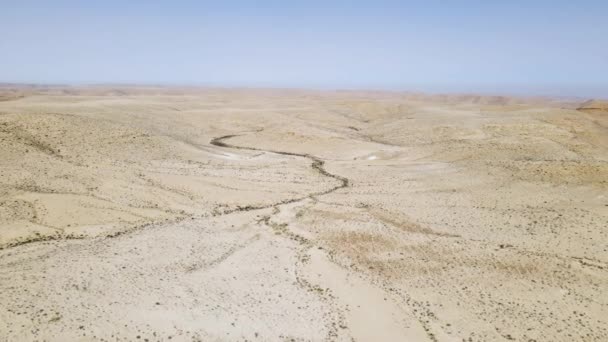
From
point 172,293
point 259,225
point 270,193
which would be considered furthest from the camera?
point 270,193

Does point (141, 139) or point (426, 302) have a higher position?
point (141, 139)

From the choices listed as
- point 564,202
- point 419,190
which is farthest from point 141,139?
point 564,202

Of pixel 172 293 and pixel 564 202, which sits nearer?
pixel 172 293

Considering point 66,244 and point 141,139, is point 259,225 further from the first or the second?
point 141,139

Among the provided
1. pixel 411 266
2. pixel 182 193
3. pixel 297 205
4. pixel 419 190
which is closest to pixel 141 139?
pixel 182 193

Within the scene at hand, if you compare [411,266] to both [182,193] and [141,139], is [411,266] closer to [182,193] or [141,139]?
[182,193]

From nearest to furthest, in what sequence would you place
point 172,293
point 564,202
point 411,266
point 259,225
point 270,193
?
point 172,293, point 411,266, point 259,225, point 564,202, point 270,193
